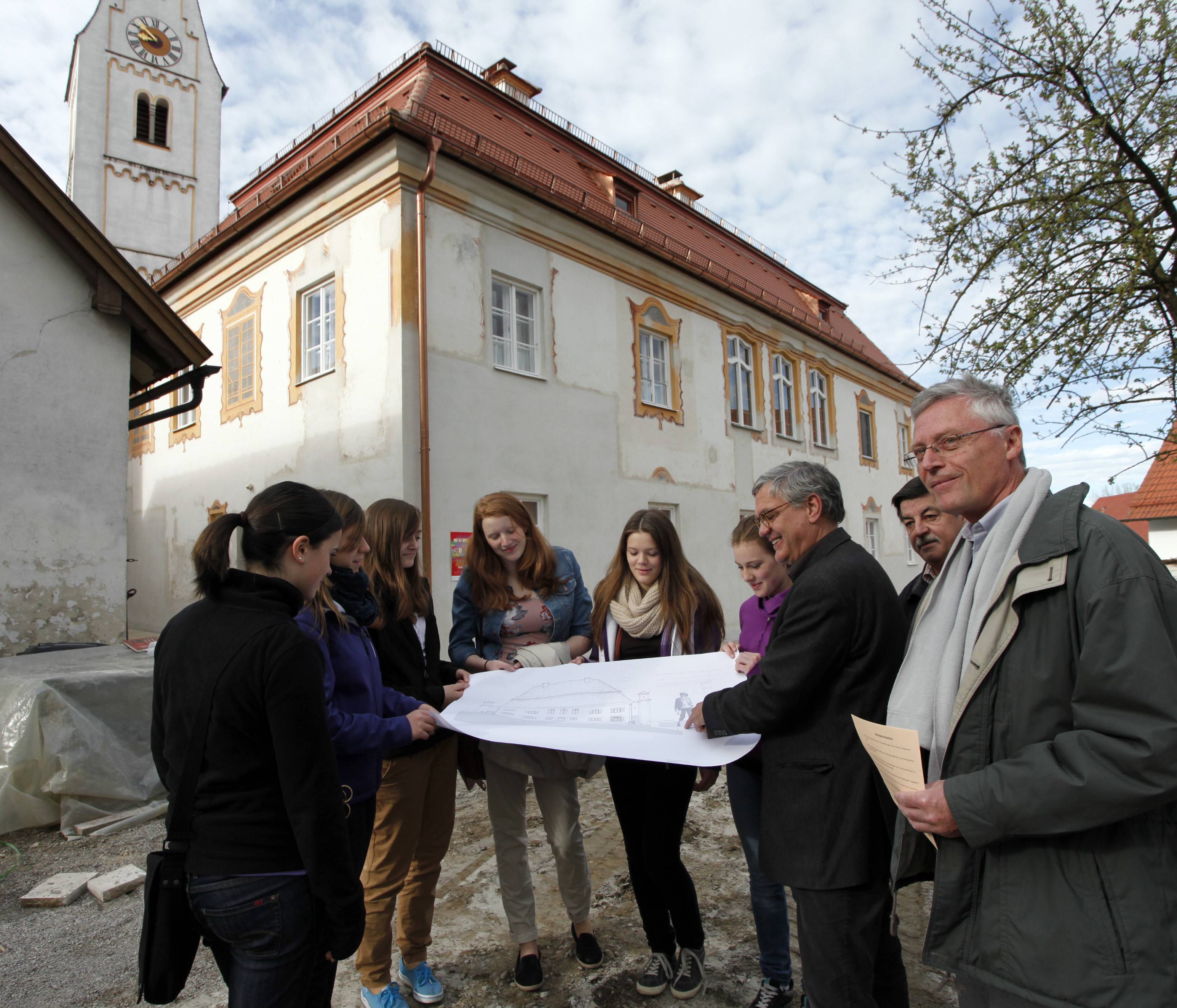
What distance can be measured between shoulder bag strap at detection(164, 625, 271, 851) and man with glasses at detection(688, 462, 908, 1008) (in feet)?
4.41

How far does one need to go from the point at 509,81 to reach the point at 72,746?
13.7 meters

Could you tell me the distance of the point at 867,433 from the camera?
2030cm

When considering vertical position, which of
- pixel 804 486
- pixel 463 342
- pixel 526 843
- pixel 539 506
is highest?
pixel 463 342

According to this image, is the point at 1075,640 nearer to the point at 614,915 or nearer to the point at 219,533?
the point at 219,533

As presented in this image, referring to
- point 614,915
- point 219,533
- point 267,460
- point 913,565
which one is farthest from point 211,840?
point 913,565

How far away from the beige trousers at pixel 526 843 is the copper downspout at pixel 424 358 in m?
5.83

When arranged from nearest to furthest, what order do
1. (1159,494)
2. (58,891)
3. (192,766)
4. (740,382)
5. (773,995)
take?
(192,766) → (773,995) → (58,891) → (740,382) → (1159,494)

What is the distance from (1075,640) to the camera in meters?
1.41

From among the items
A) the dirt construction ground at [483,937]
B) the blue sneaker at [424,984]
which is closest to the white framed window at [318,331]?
the dirt construction ground at [483,937]

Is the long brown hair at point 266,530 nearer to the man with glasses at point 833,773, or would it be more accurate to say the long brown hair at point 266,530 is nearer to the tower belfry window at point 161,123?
the man with glasses at point 833,773

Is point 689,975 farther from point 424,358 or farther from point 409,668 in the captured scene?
point 424,358

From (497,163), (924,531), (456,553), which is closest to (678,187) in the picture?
(497,163)

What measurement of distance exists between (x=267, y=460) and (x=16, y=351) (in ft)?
14.4

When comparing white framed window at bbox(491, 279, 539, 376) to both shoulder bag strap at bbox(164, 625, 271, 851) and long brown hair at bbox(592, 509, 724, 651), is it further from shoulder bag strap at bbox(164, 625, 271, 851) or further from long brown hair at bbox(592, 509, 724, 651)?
shoulder bag strap at bbox(164, 625, 271, 851)
